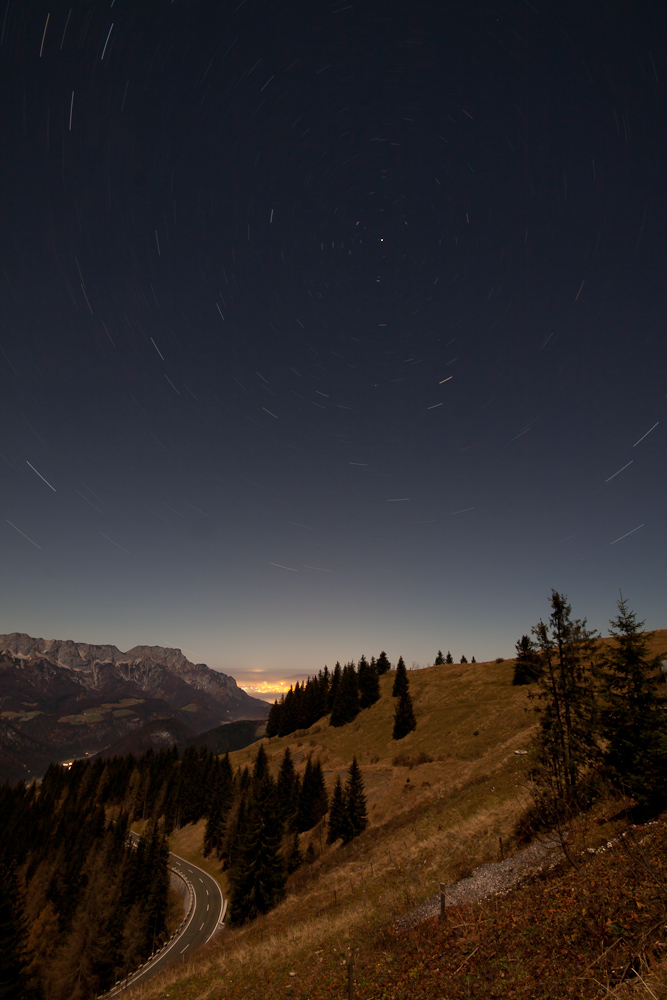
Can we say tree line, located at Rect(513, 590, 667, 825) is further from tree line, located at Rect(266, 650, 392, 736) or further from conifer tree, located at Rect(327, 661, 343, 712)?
conifer tree, located at Rect(327, 661, 343, 712)

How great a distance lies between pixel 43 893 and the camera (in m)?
72.6

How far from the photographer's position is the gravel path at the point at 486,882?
52.3ft

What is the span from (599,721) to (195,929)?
63190 millimetres

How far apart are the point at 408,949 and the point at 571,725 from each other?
1728 cm

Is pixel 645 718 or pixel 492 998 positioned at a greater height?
pixel 645 718

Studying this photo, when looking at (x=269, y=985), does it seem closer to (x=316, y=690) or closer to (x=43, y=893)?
(x=43, y=893)

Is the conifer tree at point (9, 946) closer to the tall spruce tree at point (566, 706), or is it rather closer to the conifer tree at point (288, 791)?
the conifer tree at point (288, 791)

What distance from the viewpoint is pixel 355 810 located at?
49344mm

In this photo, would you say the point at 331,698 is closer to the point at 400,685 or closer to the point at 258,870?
the point at 400,685

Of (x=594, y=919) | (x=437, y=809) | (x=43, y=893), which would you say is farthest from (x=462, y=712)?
(x=43, y=893)

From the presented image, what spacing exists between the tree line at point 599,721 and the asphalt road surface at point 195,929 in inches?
1653

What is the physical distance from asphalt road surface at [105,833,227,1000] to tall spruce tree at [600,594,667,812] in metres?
46.1

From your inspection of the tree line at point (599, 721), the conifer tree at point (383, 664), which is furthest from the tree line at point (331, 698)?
the tree line at point (599, 721)

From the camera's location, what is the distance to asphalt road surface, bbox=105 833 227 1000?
46.5 m
